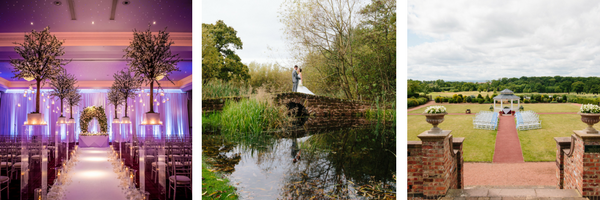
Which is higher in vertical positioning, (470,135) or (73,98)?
(73,98)

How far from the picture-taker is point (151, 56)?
11.7 ft

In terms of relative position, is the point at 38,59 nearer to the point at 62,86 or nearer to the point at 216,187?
the point at 62,86

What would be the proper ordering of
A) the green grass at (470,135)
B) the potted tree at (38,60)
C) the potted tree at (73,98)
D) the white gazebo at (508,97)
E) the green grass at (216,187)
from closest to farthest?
the potted tree at (38,60), the green grass at (216,187), the potted tree at (73,98), the white gazebo at (508,97), the green grass at (470,135)

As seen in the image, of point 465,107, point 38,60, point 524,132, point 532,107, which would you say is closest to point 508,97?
point 532,107

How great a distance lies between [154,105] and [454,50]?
493 centimetres

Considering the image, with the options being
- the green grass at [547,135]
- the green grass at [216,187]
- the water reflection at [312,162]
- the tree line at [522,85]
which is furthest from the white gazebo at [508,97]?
the green grass at [216,187]

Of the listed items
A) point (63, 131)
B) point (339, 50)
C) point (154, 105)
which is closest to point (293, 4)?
point (339, 50)

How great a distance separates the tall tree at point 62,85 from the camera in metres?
3.47

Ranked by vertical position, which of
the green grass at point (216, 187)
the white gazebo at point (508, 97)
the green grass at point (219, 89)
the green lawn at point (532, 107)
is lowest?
the green grass at point (216, 187)

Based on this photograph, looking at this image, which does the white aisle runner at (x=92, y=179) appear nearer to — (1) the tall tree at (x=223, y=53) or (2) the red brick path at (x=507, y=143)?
(1) the tall tree at (x=223, y=53)

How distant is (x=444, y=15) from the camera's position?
4.76m

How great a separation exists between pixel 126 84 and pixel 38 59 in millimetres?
927

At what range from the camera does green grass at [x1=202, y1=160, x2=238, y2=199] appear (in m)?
3.43

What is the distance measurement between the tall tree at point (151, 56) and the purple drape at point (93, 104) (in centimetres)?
29
